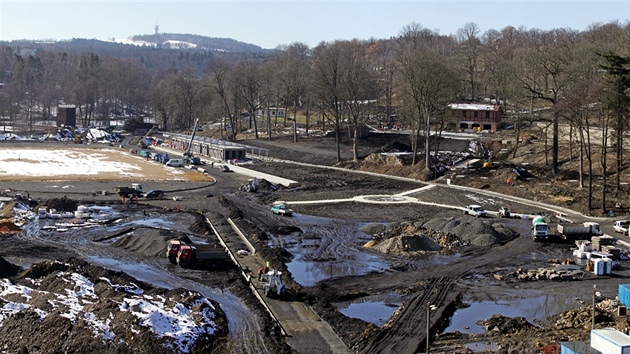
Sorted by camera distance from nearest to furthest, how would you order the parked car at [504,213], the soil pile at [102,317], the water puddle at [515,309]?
1. the soil pile at [102,317]
2. the water puddle at [515,309]
3. the parked car at [504,213]

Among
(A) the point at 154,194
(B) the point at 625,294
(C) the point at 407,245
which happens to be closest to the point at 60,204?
(A) the point at 154,194

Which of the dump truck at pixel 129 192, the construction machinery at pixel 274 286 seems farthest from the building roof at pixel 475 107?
the construction machinery at pixel 274 286

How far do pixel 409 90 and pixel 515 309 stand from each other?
164ft

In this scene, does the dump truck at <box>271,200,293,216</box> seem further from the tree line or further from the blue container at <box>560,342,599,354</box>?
the blue container at <box>560,342,599,354</box>

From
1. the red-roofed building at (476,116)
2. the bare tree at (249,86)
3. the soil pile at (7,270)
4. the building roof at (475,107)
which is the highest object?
the bare tree at (249,86)

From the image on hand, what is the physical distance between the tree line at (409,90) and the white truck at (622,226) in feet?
17.6

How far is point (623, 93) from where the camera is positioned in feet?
179

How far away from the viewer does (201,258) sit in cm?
3953

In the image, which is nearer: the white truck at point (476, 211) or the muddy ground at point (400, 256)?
the muddy ground at point (400, 256)

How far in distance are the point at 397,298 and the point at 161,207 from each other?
101 feet

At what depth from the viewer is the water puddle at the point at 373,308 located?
3159 cm

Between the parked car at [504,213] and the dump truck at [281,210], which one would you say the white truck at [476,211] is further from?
Answer: the dump truck at [281,210]

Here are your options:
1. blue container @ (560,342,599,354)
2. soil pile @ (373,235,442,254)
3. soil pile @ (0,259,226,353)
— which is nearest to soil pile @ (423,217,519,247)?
soil pile @ (373,235,442,254)

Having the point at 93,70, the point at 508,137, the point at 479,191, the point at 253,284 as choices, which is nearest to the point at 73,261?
the point at 253,284
